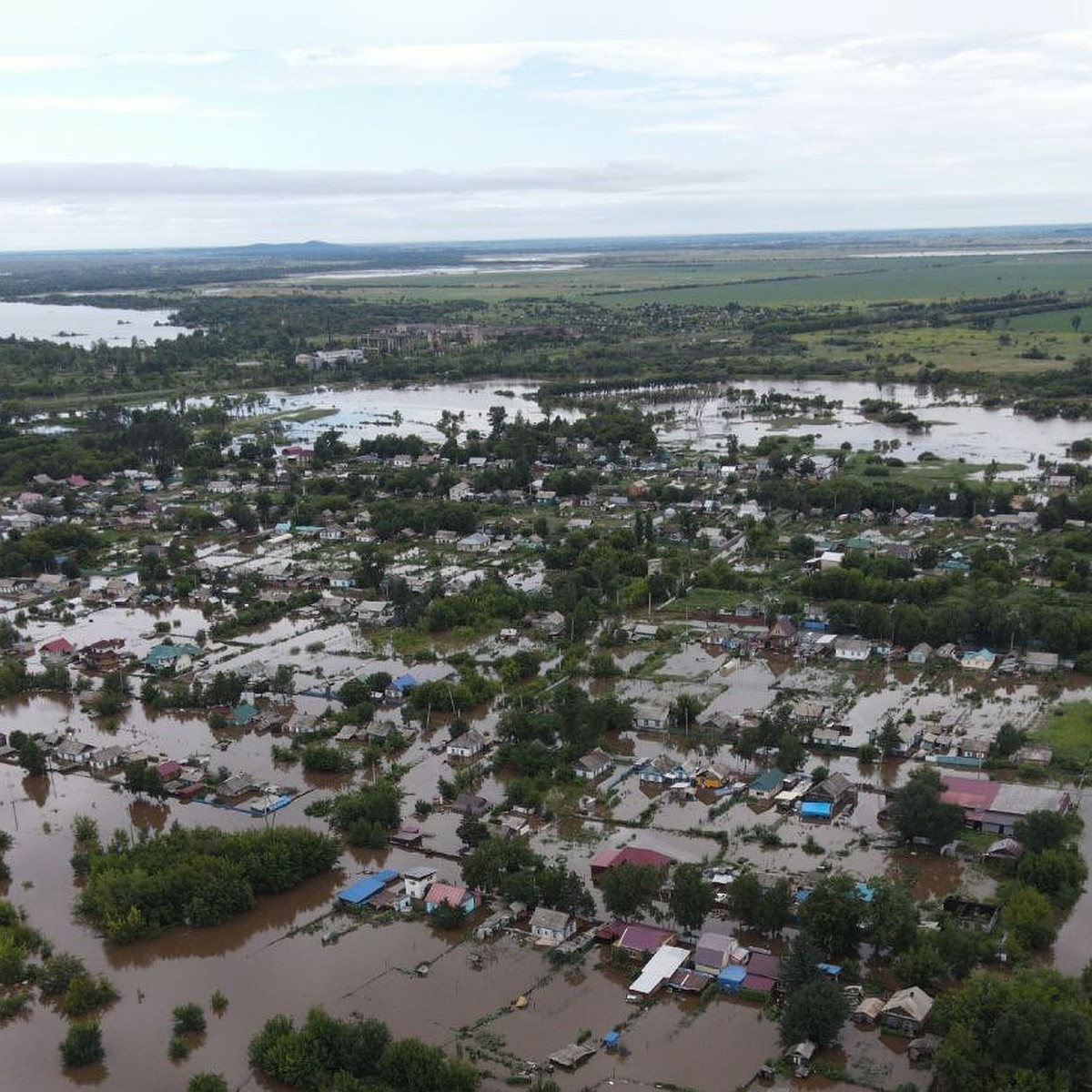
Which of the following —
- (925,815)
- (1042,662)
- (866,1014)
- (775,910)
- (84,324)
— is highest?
(84,324)

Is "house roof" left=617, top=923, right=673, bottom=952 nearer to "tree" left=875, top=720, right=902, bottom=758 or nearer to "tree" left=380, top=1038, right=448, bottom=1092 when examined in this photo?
"tree" left=380, top=1038, right=448, bottom=1092

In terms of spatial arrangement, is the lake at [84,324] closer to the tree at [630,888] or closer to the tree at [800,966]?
the tree at [630,888]

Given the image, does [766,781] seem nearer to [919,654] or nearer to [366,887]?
[366,887]

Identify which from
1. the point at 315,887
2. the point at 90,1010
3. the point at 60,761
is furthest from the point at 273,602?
the point at 90,1010

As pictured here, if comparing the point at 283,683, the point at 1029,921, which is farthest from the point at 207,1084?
the point at 283,683

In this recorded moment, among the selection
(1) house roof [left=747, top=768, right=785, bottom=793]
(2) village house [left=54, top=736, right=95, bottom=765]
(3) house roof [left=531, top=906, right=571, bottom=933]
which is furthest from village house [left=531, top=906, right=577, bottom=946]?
(2) village house [left=54, top=736, right=95, bottom=765]

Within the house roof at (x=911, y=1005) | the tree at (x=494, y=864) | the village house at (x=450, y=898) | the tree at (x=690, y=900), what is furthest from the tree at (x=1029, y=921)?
the village house at (x=450, y=898)
